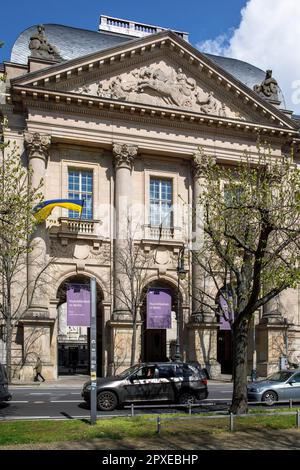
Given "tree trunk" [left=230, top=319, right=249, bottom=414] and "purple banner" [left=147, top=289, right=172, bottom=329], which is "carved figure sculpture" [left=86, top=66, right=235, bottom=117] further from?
"tree trunk" [left=230, top=319, right=249, bottom=414]

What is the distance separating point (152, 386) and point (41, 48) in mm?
24145

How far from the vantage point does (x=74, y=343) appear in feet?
225

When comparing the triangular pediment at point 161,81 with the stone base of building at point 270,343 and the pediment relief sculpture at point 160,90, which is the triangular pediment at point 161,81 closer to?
the pediment relief sculpture at point 160,90

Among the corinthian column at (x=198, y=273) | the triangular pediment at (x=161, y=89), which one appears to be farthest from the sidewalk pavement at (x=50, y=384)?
the triangular pediment at (x=161, y=89)

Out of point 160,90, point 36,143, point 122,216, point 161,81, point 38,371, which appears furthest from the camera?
point 161,81

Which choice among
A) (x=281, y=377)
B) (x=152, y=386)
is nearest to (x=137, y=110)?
(x=281, y=377)

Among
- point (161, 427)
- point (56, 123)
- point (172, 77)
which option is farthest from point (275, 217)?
point (172, 77)

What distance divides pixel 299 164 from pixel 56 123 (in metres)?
18.5

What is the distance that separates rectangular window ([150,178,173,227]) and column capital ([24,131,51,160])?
25.2 feet

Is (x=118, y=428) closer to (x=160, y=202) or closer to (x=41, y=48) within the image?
(x=160, y=202)

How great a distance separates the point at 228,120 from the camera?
39719mm

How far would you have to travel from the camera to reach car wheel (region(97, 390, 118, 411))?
19.7 meters

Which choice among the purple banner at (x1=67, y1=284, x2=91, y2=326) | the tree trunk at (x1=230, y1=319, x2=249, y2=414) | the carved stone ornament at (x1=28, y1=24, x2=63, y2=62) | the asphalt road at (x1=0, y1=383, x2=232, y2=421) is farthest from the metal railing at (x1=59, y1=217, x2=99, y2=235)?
the tree trunk at (x1=230, y1=319, x2=249, y2=414)
